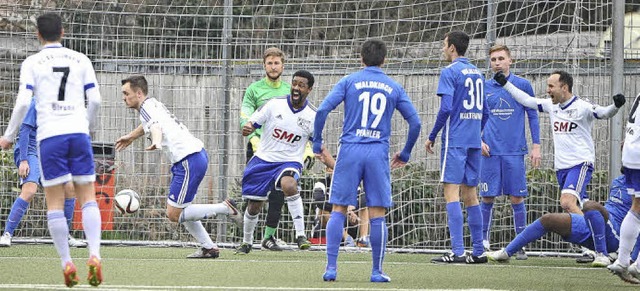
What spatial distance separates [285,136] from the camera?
12.8 m

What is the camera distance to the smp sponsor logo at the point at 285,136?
41.9 ft

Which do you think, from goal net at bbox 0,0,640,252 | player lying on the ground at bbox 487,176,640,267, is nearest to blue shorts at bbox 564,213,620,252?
player lying on the ground at bbox 487,176,640,267

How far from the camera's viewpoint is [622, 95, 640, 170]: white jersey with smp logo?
961 cm

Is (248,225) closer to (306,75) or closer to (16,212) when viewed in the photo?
(306,75)

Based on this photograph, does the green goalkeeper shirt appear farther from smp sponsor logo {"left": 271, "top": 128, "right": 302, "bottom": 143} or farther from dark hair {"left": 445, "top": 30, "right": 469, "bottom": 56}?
dark hair {"left": 445, "top": 30, "right": 469, "bottom": 56}

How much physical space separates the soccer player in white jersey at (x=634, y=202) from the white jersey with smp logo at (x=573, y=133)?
2173 mm

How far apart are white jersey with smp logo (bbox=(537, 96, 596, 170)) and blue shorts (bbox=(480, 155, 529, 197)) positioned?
681mm

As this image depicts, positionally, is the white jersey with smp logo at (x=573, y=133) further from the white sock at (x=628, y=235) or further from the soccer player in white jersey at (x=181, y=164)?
the soccer player in white jersey at (x=181, y=164)

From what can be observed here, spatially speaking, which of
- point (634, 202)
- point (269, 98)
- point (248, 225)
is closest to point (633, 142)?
point (634, 202)

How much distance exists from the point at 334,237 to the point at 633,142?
2.33 meters

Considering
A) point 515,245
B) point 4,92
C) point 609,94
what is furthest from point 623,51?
point 4,92

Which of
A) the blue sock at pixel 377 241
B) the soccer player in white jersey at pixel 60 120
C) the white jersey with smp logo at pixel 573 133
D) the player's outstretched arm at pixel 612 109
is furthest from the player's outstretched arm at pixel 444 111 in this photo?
the soccer player in white jersey at pixel 60 120

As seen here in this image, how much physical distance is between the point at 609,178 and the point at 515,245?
7.55 ft

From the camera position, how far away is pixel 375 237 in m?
9.52
